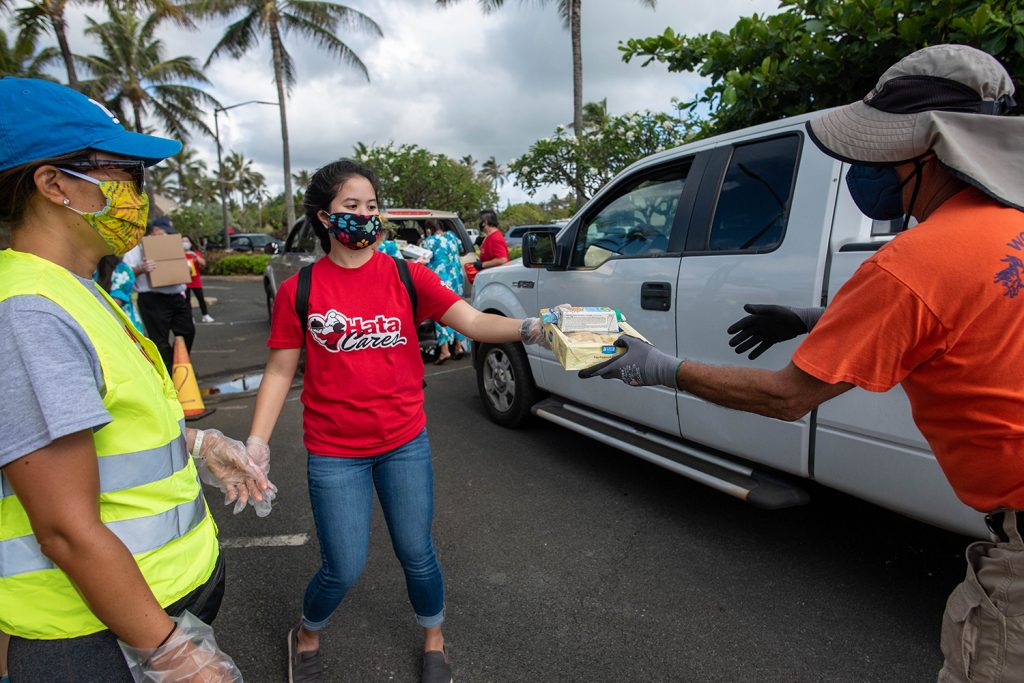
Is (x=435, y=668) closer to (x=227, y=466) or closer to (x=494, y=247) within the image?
(x=227, y=466)

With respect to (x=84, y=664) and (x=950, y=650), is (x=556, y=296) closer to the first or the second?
(x=950, y=650)

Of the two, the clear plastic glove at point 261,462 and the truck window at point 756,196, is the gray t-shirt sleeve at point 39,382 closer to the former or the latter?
the clear plastic glove at point 261,462

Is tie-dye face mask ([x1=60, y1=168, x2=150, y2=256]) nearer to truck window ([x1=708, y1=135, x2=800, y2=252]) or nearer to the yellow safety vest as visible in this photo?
the yellow safety vest

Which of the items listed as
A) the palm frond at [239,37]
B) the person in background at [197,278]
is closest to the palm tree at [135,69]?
the palm frond at [239,37]

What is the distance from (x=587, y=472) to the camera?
405cm

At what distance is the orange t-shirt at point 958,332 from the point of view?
3.69 feet

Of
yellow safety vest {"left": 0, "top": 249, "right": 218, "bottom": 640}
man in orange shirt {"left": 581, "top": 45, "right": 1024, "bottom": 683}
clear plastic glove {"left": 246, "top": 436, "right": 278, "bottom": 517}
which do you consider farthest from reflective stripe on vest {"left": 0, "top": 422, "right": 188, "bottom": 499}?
man in orange shirt {"left": 581, "top": 45, "right": 1024, "bottom": 683}

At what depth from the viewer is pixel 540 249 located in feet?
12.3

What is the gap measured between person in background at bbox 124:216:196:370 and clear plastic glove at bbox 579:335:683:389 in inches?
217

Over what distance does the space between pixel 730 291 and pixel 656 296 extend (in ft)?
1.53

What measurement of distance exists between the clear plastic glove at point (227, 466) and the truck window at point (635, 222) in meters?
2.47

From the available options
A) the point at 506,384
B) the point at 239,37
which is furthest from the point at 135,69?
the point at 506,384

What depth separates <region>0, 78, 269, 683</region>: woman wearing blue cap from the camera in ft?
3.11

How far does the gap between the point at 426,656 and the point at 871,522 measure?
254 centimetres
